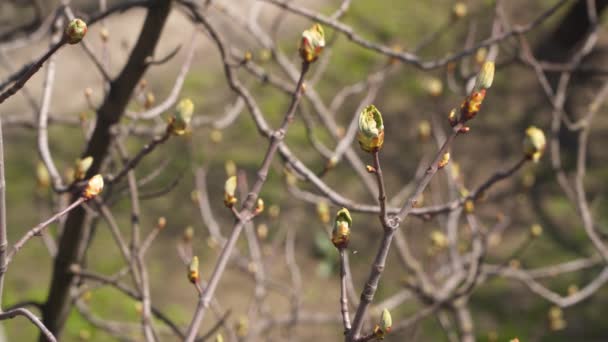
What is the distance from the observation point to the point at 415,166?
5.44 m

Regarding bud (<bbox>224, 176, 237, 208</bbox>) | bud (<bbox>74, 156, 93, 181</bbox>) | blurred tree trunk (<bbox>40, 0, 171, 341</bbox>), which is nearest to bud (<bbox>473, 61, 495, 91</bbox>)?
bud (<bbox>224, 176, 237, 208</bbox>)

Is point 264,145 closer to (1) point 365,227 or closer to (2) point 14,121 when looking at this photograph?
(1) point 365,227

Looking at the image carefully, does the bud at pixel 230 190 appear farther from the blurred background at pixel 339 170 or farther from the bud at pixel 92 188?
the blurred background at pixel 339 170

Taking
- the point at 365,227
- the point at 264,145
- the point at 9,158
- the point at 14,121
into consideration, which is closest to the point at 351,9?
the point at 264,145

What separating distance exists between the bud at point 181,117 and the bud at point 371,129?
50cm

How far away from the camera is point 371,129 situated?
3.84 ft

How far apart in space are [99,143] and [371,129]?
129 centimetres

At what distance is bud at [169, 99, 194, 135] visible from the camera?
1.55 metres

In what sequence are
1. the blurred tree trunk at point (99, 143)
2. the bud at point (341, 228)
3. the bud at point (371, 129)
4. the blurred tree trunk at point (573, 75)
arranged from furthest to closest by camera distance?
the blurred tree trunk at point (573, 75)
the blurred tree trunk at point (99, 143)
the bud at point (341, 228)
the bud at point (371, 129)

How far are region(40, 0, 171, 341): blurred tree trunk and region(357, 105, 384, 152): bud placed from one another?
1075 millimetres

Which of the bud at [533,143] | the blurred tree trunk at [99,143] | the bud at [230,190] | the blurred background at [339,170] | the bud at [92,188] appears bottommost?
the bud at [92,188]

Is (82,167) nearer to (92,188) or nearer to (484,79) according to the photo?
(92,188)

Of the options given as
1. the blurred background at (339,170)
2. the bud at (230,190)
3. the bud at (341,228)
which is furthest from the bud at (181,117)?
the blurred background at (339,170)

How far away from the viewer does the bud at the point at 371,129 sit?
117 centimetres
